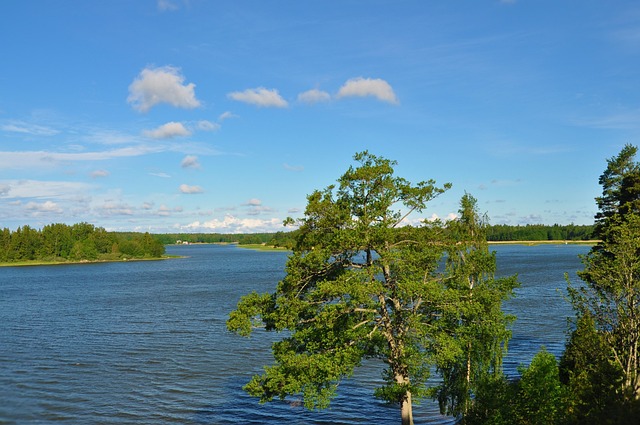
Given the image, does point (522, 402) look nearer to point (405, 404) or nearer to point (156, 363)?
point (405, 404)

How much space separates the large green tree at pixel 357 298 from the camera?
22.1 metres

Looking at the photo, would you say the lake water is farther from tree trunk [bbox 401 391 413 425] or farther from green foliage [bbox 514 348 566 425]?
green foliage [bbox 514 348 566 425]

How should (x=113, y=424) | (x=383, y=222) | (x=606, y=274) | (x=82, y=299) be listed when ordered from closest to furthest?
(x=383, y=222), (x=606, y=274), (x=113, y=424), (x=82, y=299)

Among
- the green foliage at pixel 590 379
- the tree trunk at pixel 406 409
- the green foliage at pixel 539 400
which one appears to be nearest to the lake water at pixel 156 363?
the green foliage at pixel 590 379

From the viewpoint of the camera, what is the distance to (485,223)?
28.8 meters

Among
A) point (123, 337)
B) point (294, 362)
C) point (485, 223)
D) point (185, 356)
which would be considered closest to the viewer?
point (294, 362)

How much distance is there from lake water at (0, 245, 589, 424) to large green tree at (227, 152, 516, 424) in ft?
41.3

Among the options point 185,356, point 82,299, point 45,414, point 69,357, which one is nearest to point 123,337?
point 69,357

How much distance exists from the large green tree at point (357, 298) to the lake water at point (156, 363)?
12574 mm

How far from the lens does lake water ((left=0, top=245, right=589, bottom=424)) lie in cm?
3569

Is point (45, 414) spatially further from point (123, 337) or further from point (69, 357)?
point (123, 337)

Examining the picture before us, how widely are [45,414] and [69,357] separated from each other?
1545 cm

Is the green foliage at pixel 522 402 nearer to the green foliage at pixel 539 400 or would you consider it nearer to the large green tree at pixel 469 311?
the green foliage at pixel 539 400

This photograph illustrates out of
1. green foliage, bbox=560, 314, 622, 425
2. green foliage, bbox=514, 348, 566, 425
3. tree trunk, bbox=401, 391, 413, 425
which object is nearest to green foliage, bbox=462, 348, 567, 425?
green foliage, bbox=514, 348, 566, 425
